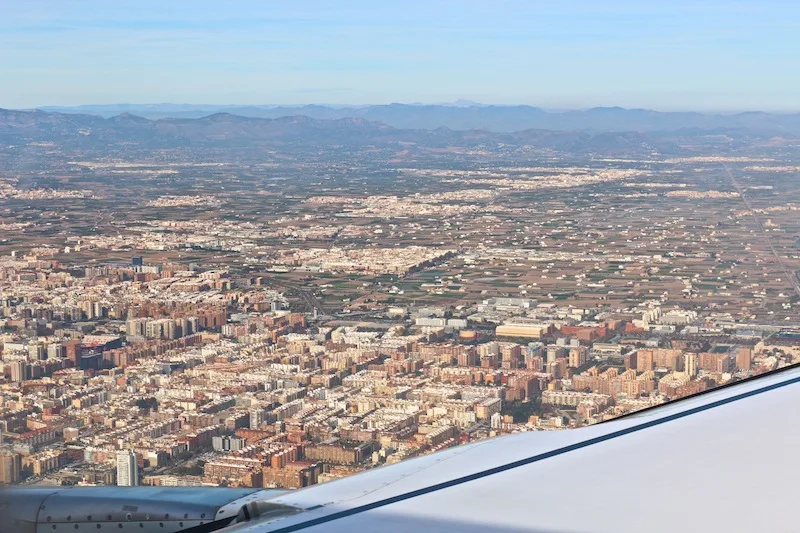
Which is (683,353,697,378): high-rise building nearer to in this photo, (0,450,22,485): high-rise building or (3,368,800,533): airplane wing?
(3,368,800,533): airplane wing

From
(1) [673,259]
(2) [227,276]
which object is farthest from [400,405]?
(1) [673,259]

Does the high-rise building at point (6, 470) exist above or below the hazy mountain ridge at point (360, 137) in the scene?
below

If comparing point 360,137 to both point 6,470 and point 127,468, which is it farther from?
point 6,470

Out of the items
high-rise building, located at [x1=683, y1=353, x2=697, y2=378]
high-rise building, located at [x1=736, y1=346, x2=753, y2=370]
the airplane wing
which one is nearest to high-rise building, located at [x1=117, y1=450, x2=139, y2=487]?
the airplane wing

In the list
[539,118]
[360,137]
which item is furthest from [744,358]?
[539,118]

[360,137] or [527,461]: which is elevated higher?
[360,137]

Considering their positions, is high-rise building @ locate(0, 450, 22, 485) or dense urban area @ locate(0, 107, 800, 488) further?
dense urban area @ locate(0, 107, 800, 488)

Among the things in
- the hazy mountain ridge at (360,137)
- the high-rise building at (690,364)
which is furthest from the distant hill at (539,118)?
the high-rise building at (690,364)

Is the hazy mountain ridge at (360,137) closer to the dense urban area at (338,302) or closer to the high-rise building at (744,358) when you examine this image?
the dense urban area at (338,302)
